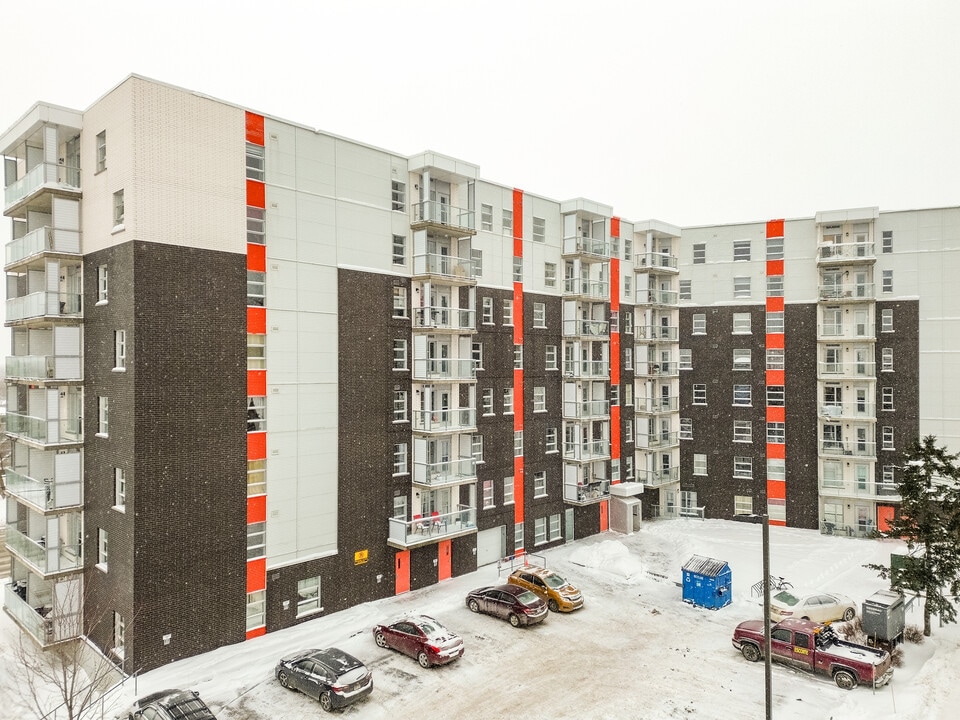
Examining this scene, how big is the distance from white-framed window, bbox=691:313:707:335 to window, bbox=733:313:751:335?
6.71ft

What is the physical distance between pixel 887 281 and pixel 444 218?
29865 mm

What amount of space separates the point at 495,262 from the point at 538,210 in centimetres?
511

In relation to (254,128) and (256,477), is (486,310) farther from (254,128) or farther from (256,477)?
(256,477)

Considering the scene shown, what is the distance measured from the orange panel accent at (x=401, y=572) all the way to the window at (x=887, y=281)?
113ft

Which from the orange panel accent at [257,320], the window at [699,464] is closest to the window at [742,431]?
A: the window at [699,464]

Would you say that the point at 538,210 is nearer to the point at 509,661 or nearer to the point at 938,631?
the point at 509,661

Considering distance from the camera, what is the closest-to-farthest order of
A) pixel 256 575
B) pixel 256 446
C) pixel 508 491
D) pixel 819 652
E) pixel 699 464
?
pixel 819 652
pixel 256 575
pixel 256 446
pixel 508 491
pixel 699 464

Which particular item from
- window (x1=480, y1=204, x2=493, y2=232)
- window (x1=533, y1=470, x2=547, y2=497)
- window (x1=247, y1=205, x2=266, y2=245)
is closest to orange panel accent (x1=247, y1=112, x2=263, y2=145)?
window (x1=247, y1=205, x2=266, y2=245)

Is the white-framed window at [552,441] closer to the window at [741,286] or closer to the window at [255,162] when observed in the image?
the window at [741,286]

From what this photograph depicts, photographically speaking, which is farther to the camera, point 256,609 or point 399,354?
point 399,354

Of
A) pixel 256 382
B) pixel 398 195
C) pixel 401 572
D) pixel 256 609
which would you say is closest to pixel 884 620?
pixel 401 572

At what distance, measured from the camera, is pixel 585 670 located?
74.8 feet

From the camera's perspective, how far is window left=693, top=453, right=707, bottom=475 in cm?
4538

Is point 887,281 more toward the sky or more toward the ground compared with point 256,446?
more toward the sky
